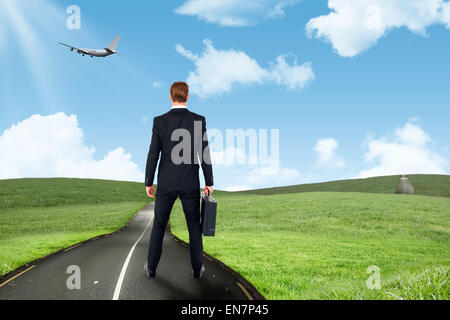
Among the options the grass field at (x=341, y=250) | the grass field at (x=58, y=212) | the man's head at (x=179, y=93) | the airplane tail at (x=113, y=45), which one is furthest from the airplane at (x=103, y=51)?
the man's head at (x=179, y=93)

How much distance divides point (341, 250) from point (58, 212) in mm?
30478

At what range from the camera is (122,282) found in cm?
622

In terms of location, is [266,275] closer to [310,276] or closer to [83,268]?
[310,276]

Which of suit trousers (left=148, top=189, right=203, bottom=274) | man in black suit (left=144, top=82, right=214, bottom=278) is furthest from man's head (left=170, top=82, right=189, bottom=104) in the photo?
suit trousers (left=148, top=189, right=203, bottom=274)

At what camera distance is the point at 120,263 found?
796 cm

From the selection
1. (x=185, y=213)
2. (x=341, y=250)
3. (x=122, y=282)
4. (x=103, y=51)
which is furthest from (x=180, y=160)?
(x=103, y=51)

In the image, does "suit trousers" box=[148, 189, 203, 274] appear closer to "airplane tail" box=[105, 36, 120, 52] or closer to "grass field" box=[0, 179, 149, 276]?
"grass field" box=[0, 179, 149, 276]

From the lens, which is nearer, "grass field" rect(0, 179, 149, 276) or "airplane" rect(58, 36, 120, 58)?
"grass field" rect(0, 179, 149, 276)

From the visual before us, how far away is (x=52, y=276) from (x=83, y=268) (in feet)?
2.47

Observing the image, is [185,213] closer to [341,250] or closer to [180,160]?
[180,160]

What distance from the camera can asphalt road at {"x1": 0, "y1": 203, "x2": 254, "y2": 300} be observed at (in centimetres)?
553

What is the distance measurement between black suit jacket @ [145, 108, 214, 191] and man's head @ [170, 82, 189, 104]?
0.23 meters

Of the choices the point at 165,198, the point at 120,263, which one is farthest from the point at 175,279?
the point at 120,263
